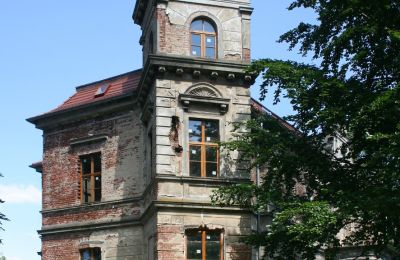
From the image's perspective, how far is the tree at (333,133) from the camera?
1789 centimetres

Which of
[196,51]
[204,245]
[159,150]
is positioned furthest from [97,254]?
[196,51]

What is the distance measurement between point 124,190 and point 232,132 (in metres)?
4.78

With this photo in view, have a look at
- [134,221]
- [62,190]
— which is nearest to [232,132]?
[134,221]

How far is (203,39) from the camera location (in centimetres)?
2391

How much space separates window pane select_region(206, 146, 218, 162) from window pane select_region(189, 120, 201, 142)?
44 centimetres

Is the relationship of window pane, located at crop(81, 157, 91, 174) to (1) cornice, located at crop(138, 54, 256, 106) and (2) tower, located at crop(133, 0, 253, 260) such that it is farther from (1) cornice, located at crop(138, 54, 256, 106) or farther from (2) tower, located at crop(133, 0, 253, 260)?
(1) cornice, located at crop(138, 54, 256, 106)

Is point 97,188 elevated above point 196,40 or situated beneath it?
situated beneath

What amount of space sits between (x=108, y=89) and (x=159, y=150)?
646cm

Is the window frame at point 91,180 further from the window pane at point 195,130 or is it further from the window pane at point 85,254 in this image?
the window pane at point 195,130

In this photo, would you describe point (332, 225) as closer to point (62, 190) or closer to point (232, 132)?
point (232, 132)

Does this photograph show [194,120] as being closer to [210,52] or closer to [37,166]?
[210,52]

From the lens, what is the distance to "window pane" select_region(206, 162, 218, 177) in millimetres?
22859

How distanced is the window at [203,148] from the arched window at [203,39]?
7.57 feet

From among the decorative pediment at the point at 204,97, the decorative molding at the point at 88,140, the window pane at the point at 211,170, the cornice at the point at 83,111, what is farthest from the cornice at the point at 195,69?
the decorative molding at the point at 88,140
